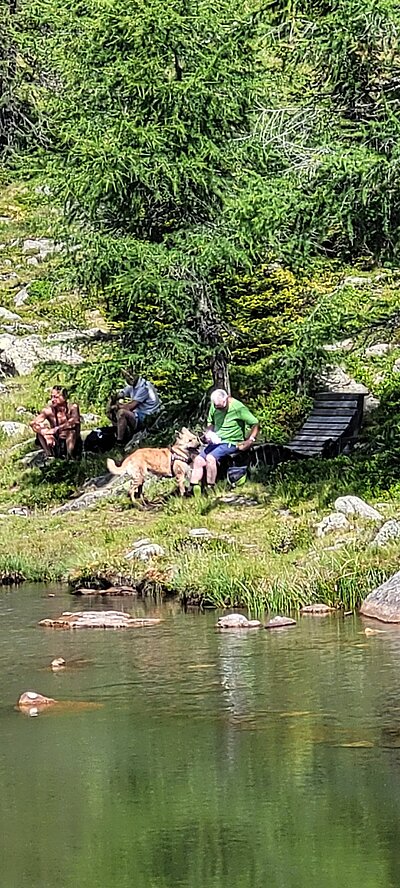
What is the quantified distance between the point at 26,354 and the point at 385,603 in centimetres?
1728

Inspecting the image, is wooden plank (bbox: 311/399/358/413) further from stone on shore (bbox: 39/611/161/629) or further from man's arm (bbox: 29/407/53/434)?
stone on shore (bbox: 39/611/161/629)

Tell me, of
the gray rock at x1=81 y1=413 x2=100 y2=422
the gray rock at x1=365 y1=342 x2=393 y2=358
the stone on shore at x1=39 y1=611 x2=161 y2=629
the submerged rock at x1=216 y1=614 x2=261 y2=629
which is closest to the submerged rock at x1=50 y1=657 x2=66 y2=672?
the stone on shore at x1=39 y1=611 x2=161 y2=629

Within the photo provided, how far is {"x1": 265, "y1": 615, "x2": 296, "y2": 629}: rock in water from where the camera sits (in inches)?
479

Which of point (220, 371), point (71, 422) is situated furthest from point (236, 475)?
point (71, 422)

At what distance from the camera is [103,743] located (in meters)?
8.52

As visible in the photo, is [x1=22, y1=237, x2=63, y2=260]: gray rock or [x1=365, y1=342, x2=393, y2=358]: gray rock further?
[x1=22, y1=237, x2=63, y2=260]: gray rock

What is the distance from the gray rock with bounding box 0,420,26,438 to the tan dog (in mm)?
6239

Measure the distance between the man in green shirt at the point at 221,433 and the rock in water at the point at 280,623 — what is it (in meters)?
5.04

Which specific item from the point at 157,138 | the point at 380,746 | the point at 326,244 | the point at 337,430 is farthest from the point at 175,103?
the point at 380,746

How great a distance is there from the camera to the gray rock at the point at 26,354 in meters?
27.8

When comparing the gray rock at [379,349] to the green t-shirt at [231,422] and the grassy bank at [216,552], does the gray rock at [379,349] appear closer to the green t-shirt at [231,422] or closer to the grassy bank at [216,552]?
the green t-shirt at [231,422]

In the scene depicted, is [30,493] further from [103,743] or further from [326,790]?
[326,790]

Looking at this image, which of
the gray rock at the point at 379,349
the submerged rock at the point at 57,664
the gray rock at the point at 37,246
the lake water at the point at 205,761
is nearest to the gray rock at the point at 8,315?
the gray rock at the point at 37,246

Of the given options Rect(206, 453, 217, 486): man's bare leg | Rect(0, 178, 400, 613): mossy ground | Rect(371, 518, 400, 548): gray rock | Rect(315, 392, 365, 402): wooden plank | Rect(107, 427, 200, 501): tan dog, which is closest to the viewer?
Rect(0, 178, 400, 613): mossy ground
